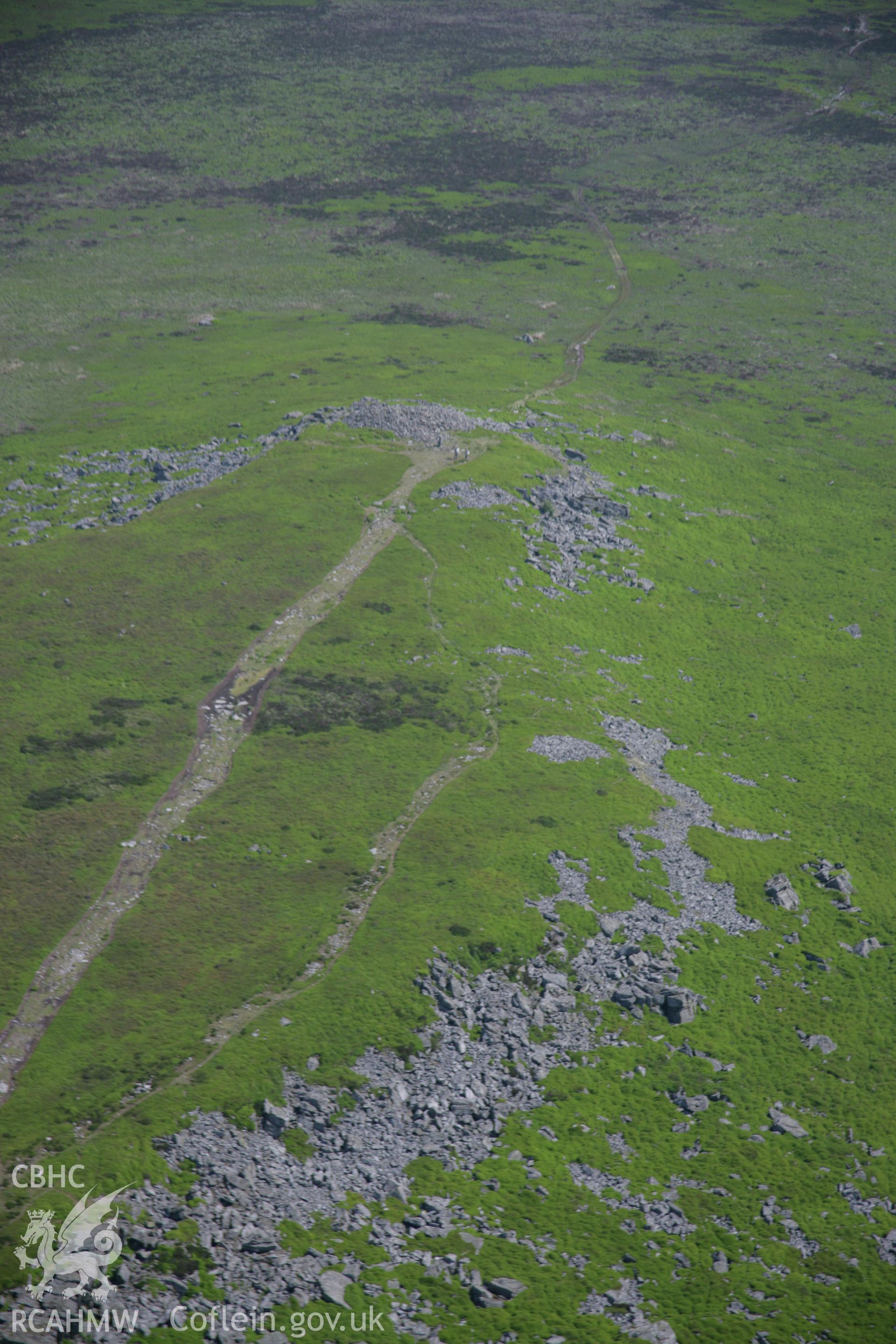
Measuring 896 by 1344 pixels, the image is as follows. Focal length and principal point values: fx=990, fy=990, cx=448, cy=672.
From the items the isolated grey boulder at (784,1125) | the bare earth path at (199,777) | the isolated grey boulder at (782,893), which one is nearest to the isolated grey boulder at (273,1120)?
the bare earth path at (199,777)

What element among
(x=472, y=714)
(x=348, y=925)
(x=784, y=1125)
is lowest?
(x=784, y=1125)

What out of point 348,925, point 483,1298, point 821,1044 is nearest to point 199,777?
point 348,925

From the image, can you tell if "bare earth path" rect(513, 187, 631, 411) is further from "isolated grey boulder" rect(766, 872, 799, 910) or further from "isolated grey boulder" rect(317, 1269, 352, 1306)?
"isolated grey boulder" rect(317, 1269, 352, 1306)

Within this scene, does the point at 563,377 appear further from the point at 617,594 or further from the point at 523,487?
the point at 617,594

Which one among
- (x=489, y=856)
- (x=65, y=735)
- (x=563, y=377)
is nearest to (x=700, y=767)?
(x=489, y=856)

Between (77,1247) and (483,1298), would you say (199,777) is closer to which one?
(77,1247)

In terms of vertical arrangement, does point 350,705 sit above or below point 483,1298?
above

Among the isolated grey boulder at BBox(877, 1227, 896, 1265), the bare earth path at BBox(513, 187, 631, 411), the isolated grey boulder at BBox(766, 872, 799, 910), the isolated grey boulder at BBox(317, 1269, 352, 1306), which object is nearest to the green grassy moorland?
the isolated grey boulder at BBox(877, 1227, 896, 1265)

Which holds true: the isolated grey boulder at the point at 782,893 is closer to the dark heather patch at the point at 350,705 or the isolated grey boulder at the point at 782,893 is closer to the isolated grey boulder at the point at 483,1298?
the dark heather patch at the point at 350,705
